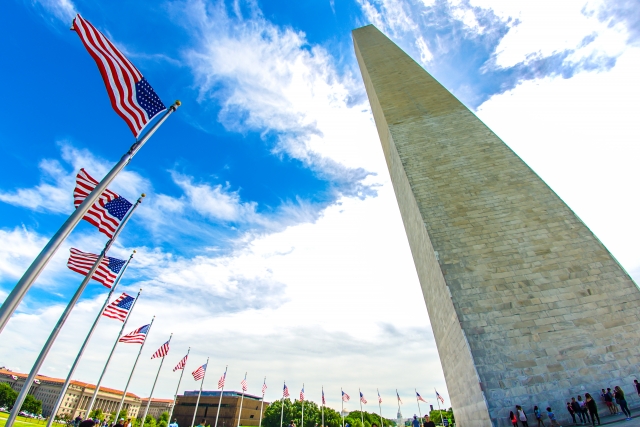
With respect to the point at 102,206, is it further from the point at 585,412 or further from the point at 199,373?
the point at 199,373

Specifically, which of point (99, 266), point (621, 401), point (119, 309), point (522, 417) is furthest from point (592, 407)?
point (119, 309)

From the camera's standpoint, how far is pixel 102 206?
9.20 metres

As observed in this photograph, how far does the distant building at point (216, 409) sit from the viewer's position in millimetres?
61822

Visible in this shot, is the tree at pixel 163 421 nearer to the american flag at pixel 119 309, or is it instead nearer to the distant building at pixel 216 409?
the distant building at pixel 216 409

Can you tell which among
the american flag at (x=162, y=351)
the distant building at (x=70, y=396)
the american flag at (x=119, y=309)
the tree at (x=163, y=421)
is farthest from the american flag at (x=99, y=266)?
the distant building at (x=70, y=396)

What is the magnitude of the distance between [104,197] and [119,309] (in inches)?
246

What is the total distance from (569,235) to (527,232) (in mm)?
1382

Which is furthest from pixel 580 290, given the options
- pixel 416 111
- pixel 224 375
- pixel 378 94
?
pixel 224 375

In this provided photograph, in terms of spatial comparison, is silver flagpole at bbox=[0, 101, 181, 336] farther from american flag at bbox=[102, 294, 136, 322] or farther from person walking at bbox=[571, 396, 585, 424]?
person walking at bbox=[571, 396, 585, 424]

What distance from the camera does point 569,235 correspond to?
11.3 m

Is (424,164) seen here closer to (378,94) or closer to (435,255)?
(435,255)

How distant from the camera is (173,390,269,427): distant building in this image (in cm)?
6182

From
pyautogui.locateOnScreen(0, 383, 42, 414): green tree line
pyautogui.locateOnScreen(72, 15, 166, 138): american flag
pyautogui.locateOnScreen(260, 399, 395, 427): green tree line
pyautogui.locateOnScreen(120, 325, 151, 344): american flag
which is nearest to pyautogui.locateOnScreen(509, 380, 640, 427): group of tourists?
pyautogui.locateOnScreen(72, 15, 166, 138): american flag

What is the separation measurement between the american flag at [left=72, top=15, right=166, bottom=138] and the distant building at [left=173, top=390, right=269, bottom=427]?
6896 cm
